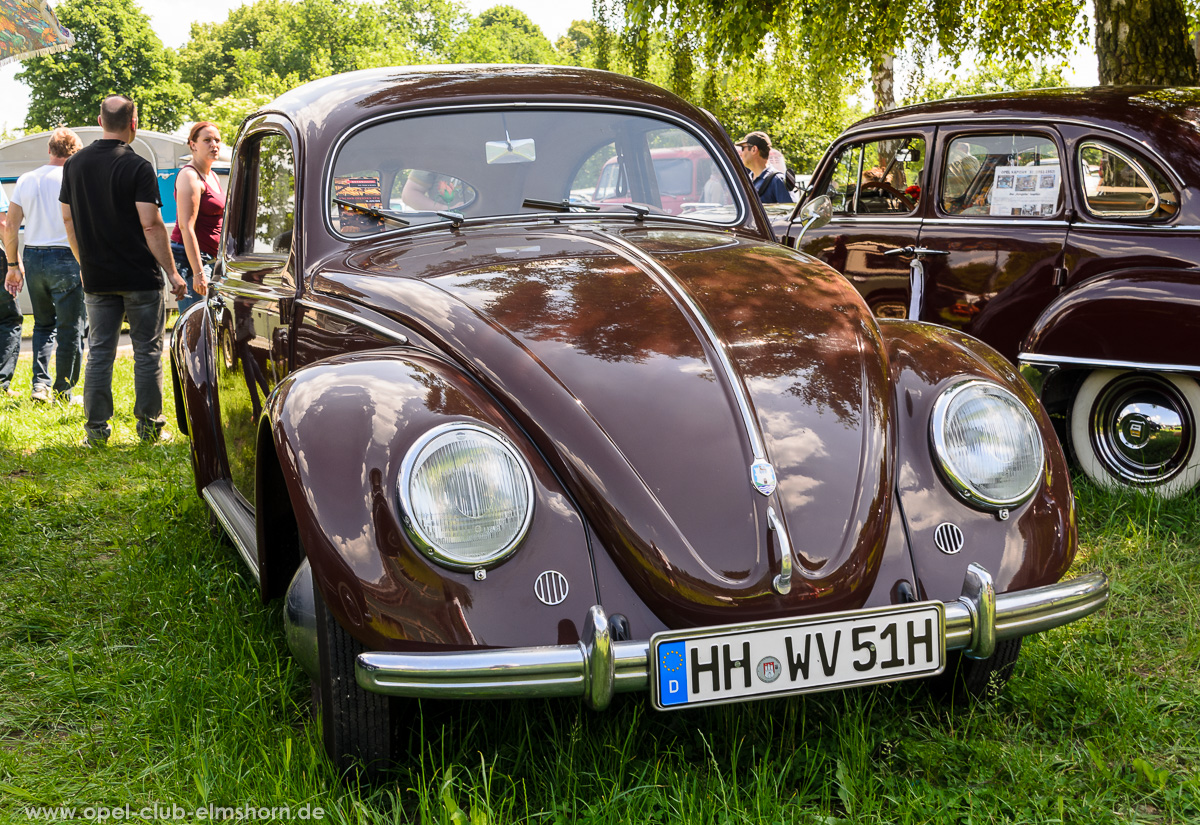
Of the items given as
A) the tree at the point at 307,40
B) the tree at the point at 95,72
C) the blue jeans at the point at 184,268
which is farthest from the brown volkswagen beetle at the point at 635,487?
the tree at the point at 307,40

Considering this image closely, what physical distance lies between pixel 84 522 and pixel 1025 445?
3.98m

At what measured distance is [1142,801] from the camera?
226 cm

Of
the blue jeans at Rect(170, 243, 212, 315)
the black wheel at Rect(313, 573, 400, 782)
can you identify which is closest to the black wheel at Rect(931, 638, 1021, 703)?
the black wheel at Rect(313, 573, 400, 782)

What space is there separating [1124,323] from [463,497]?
11.1 feet

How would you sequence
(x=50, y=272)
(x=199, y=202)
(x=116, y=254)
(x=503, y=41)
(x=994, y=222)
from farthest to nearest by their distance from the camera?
(x=503, y=41) < (x=50, y=272) < (x=199, y=202) < (x=116, y=254) < (x=994, y=222)

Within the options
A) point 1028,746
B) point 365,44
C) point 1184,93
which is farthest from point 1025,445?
point 365,44

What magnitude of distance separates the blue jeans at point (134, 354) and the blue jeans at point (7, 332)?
207cm

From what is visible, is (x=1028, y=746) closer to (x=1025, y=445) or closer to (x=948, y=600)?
(x=948, y=600)

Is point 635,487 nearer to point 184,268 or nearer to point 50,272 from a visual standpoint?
point 50,272

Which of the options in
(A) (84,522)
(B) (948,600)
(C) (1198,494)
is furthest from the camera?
(A) (84,522)

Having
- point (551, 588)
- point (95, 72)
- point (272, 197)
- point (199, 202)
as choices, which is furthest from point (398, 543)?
point (95, 72)

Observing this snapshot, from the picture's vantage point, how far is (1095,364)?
171 inches

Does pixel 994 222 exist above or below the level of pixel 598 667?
above

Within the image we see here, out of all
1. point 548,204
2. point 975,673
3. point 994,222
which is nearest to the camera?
point 975,673
